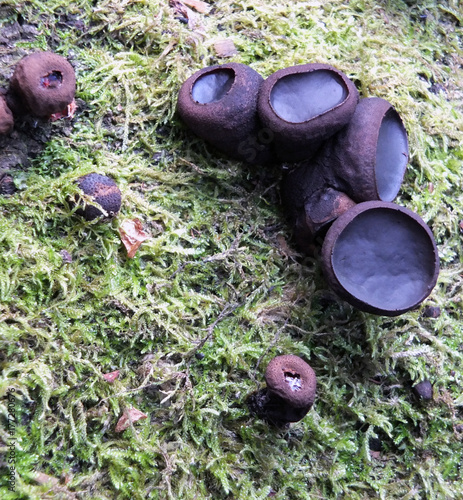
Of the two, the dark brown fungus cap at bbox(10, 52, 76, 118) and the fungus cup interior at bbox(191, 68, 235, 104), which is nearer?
the dark brown fungus cap at bbox(10, 52, 76, 118)

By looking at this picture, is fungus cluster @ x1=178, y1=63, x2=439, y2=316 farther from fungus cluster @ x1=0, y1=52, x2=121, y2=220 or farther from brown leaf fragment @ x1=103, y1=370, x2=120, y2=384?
brown leaf fragment @ x1=103, y1=370, x2=120, y2=384

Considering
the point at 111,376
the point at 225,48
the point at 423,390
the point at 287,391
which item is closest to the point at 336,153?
the point at 225,48

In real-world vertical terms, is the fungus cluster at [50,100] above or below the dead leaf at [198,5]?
below

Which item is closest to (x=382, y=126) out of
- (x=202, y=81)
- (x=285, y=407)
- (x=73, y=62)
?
(x=202, y=81)

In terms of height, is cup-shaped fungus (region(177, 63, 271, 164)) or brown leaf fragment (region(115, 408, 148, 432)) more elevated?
cup-shaped fungus (region(177, 63, 271, 164))

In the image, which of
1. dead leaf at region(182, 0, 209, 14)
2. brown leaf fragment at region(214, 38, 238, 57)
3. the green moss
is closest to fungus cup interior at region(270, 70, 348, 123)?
the green moss

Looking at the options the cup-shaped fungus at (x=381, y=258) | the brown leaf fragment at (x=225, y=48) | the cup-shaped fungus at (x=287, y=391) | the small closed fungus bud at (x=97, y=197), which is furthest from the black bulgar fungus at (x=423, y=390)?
the brown leaf fragment at (x=225, y=48)

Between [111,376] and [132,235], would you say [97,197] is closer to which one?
[132,235]

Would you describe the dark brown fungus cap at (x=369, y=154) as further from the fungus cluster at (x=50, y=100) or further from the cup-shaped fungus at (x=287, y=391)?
the fungus cluster at (x=50, y=100)
